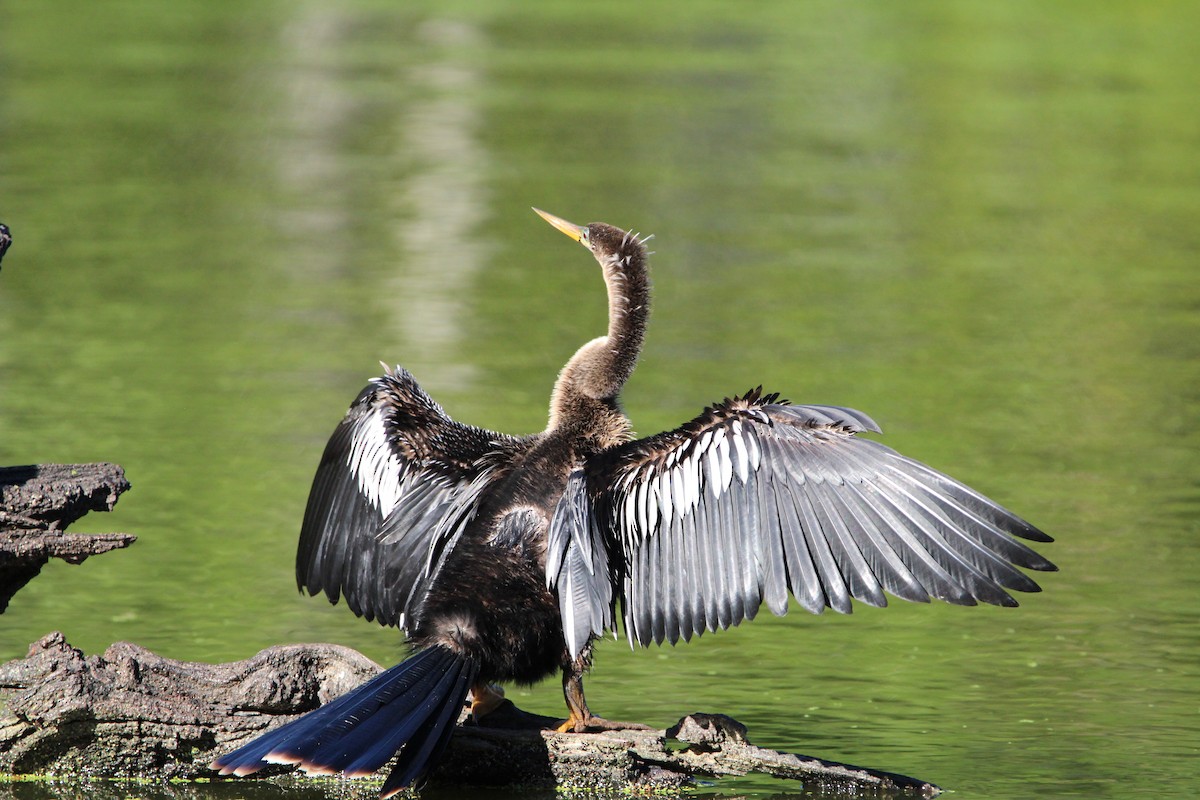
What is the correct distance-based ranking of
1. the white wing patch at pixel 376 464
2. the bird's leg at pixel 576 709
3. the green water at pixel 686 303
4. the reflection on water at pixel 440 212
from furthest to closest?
the reflection on water at pixel 440 212 → the green water at pixel 686 303 → the white wing patch at pixel 376 464 → the bird's leg at pixel 576 709

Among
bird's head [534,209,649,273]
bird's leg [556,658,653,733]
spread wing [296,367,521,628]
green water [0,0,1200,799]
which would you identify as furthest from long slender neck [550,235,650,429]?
→ green water [0,0,1200,799]

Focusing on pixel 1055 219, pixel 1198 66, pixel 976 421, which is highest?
pixel 1198 66

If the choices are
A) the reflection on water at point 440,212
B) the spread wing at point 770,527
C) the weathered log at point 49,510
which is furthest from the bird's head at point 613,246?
the reflection on water at point 440,212

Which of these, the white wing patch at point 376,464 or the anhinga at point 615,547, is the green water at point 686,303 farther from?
the white wing patch at point 376,464

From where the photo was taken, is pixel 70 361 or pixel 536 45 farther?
pixel 536 45

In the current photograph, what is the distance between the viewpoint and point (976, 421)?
9.72 meters

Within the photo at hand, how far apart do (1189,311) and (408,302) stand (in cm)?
503

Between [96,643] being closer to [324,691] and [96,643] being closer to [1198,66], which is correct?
[324,691]

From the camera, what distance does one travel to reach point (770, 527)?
5035 millimetres

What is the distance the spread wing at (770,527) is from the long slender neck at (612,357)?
1.56 feet

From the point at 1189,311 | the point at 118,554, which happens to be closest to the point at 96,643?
the point at 118,554

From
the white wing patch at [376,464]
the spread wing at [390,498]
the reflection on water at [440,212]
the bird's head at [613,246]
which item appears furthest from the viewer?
A: the reflection on water at [440,212]

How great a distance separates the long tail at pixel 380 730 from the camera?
4684mm

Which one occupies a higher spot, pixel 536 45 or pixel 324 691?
pixel 536 45
